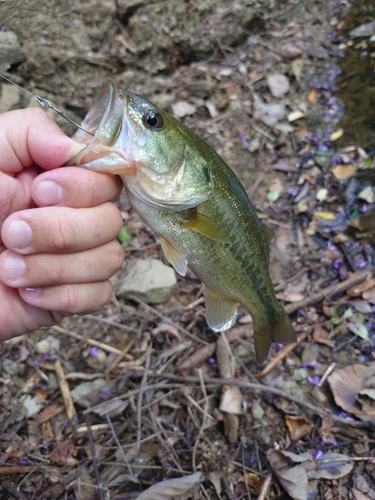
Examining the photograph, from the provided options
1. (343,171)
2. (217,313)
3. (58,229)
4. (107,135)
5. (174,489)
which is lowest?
(343,171)

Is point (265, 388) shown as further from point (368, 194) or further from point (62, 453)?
point (368, 194)

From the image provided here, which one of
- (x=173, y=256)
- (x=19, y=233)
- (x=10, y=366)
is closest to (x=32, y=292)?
(x=19, y=233)

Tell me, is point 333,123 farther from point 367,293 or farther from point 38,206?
point 38,206

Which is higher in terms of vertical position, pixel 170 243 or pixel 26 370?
pixel 170 243

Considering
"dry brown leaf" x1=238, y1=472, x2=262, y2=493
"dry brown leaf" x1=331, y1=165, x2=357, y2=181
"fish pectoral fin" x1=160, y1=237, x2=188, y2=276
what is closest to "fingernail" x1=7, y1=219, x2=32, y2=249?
"fish pectoral fin" x1=160, y1=237, x2=188, y2=276

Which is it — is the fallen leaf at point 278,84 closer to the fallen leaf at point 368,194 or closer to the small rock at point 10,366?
the fallen leaf at point 368,194

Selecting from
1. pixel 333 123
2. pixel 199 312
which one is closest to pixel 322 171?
pixel 333 123
